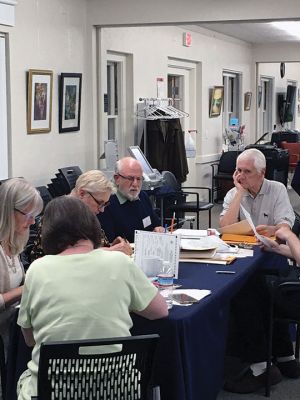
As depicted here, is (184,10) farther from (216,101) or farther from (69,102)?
(216,101)

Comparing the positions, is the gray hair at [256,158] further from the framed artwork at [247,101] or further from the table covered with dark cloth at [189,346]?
the framed artwork at [247,101]

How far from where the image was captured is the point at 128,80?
28.2 ft

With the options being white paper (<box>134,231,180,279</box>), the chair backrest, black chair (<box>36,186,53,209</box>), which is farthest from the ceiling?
the chair backrest

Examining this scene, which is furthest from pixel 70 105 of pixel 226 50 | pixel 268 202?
pixel 226 50

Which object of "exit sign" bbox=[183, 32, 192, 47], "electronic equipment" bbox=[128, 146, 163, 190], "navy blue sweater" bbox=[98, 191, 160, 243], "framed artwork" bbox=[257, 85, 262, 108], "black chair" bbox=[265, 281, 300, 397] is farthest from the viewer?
"framed artwork" bbox=[257, 85, 262, 108]

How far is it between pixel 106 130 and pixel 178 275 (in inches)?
186

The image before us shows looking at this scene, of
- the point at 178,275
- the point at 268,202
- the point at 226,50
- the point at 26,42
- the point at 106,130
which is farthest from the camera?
the point at 226,50

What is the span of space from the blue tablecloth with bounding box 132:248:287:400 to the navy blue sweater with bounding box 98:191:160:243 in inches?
33.8

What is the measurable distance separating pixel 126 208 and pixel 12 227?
135 centimetres

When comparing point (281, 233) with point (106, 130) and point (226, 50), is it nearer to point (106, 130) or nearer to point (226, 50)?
point (106, 130)

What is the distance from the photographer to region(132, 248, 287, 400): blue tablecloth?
277 cm

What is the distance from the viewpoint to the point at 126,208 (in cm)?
443

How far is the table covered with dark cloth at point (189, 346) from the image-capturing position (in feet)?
9.09

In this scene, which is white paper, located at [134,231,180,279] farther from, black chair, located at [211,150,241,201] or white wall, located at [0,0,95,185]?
black chair, located at [211,150,241,201]
